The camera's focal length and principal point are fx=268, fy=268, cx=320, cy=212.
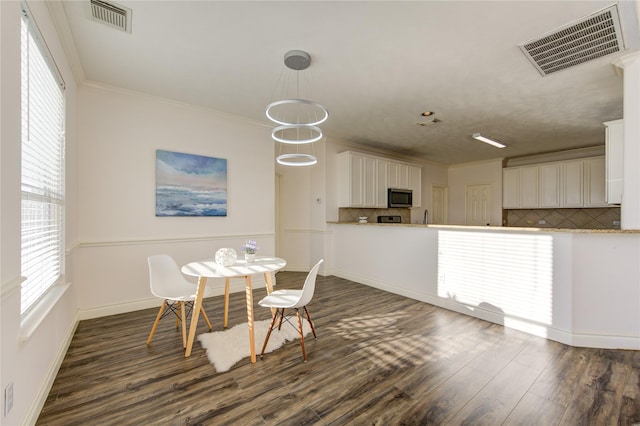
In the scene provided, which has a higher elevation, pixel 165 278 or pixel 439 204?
pixel 439 204

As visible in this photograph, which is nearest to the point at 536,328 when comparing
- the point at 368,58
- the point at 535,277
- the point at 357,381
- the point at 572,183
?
the point at 535,277

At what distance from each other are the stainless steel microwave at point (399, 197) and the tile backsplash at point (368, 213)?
0.43 meters

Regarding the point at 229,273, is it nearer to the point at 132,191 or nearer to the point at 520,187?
the point at 132,191

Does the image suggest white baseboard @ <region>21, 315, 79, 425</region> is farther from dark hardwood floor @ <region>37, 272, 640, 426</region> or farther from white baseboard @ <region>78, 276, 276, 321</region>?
white baseboard @ <region>78, 276, 276, 321</region>

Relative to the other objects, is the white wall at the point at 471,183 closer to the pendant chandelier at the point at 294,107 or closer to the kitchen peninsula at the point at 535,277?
the kitchen peninsula at the point at 535,277

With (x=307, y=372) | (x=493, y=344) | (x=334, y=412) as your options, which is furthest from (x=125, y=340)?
(x=493, y=344)

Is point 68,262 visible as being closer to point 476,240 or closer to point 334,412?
point 334,412

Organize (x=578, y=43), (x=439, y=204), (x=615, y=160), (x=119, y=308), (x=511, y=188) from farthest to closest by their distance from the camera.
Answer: (x=439, y=204), (x=511, y=188), (x=119, y=308), (x=615, y=160), (x=578, y=43)

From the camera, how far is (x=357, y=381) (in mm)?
1999

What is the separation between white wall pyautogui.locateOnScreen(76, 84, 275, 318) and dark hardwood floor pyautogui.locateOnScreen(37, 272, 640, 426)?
0.61 m

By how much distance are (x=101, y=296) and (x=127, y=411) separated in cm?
204

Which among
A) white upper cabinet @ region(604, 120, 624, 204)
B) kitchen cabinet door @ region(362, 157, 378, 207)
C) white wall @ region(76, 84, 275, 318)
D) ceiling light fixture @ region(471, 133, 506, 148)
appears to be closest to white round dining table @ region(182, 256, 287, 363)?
white wall @ region(76, 84, 275, 318)

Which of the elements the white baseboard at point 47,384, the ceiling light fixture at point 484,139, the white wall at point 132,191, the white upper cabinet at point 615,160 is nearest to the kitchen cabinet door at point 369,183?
the ceiling light fixture at point 484,139

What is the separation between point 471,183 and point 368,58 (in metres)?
6.10
